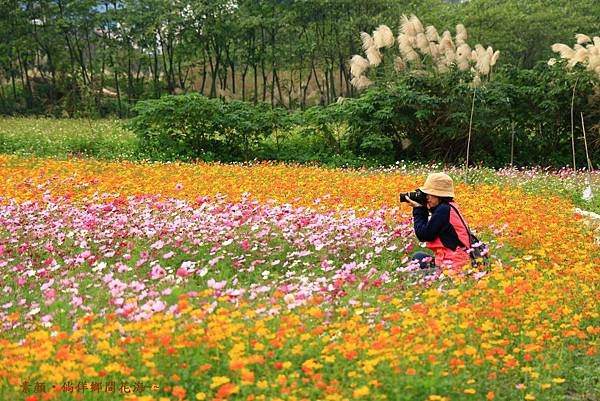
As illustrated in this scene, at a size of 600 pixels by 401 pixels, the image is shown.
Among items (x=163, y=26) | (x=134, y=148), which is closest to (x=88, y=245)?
(x=134, y=148)

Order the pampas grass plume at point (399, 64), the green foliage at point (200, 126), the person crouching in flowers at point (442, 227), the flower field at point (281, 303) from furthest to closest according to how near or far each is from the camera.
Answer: the pampas grass plume at point (399, 64), the green foliage at point (200, 126), the person crouching in flowers at point (442, 227), the flower field at point (281, 303)

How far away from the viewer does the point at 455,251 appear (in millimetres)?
6512

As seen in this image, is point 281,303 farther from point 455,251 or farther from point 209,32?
point 209,32

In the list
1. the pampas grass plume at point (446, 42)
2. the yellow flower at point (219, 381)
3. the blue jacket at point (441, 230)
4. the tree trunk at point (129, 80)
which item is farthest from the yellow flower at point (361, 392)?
the tree trunk at point (129, 80)

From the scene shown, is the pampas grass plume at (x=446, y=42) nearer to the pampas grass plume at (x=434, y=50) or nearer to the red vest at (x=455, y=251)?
the pampas grass plume at (x=434, y=50)

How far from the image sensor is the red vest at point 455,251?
6418mm

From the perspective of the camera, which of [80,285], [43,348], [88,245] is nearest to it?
[43,348]

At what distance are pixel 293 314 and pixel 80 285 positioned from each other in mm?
2267

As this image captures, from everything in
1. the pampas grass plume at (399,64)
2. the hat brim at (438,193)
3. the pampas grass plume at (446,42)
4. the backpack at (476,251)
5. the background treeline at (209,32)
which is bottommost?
the backpack at (476,251)

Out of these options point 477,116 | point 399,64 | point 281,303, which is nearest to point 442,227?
point 281,303

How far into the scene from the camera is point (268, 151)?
18.9m

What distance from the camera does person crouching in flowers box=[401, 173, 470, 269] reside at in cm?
654

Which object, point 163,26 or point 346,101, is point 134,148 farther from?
point 163,26

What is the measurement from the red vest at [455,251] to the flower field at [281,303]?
19 centimetres
